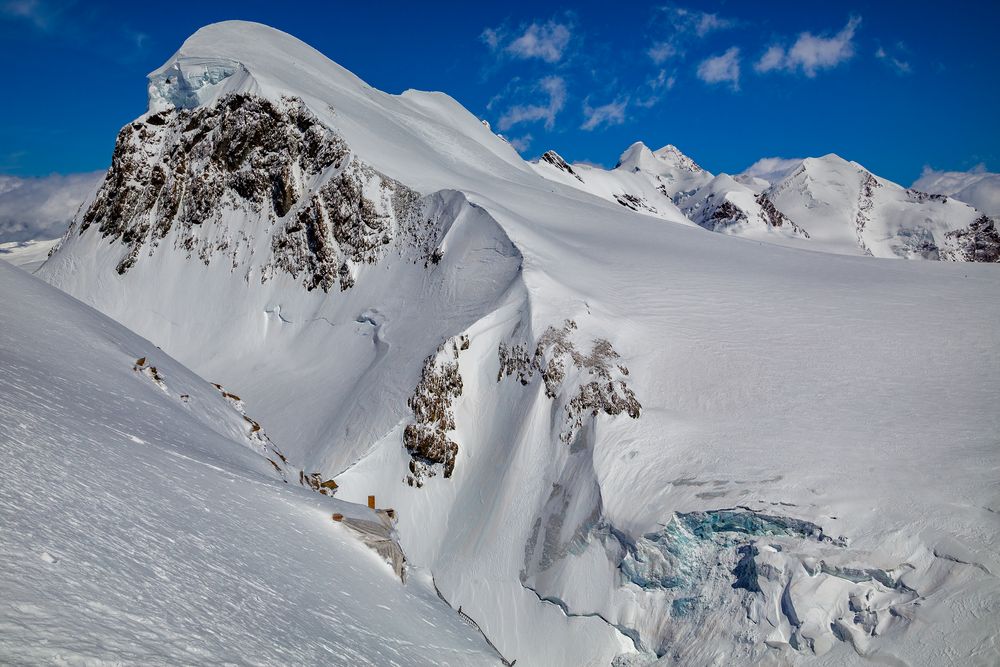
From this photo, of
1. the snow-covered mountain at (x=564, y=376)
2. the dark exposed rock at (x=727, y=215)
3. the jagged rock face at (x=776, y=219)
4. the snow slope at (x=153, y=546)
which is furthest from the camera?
the dark exposed rock at (x=727, y=215)

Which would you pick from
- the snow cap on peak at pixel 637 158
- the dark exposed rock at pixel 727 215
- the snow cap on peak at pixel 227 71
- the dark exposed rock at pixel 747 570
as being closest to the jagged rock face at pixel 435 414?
the dark exposed rock at pixel 747 570

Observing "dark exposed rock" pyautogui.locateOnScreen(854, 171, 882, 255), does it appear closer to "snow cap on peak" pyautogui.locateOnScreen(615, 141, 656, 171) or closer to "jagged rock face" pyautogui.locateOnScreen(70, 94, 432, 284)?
"snow cap on peak" pyautogui.locateOnScreen(615, 141, 656, 171)

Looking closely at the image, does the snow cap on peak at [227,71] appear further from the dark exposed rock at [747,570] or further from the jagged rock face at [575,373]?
the dark exposed rock at [747,570]

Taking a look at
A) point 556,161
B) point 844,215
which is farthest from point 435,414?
point 844,215

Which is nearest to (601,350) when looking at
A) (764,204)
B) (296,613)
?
(296,613)

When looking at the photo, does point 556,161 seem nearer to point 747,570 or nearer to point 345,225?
point 345,225

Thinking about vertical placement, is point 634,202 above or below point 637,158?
below

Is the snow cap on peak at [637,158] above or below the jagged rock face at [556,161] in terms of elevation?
above

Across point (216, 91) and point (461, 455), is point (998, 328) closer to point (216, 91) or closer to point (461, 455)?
point (461, 455)
